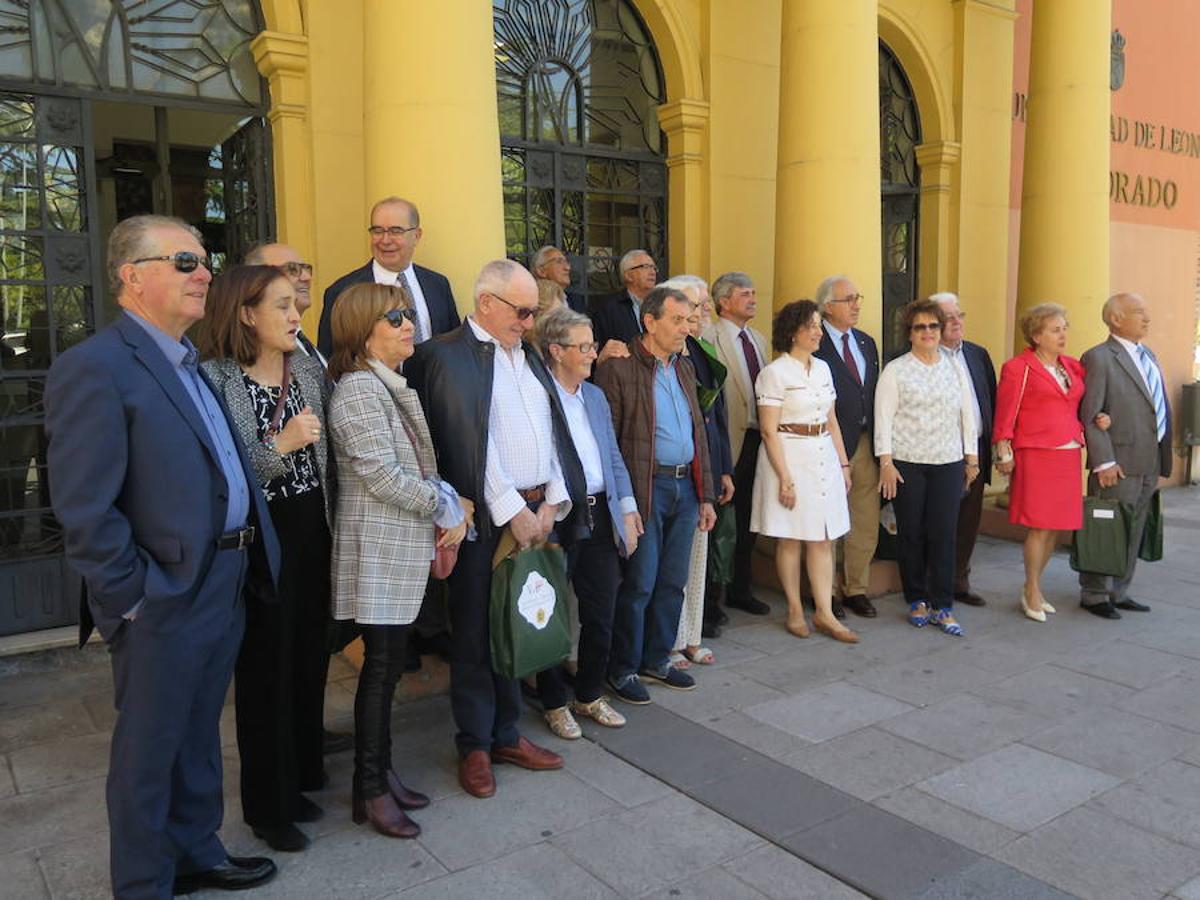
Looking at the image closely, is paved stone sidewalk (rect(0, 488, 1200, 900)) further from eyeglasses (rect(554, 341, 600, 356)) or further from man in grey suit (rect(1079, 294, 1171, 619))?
eyeglasses (rect(554, 341, 600, 356))

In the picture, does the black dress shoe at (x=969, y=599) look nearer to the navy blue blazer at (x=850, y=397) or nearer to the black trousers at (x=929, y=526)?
the black trousers at (x=929, y=526)

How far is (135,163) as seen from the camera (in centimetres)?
578

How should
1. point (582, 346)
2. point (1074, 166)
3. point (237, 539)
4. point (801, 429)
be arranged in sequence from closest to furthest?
point (237, 539), point (582, 346), point (801, 429), point (1074, 166)

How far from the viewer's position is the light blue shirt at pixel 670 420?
4332 mm

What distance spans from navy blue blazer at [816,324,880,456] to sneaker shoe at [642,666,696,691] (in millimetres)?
1783

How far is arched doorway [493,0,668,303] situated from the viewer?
22.5 feet

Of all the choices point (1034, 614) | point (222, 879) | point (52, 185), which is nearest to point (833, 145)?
point (1034, 614)

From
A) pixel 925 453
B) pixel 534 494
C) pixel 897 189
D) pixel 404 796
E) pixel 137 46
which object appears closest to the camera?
pixel 404 796

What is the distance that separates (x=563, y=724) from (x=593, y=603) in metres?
0.52

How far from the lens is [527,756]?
3.67 m

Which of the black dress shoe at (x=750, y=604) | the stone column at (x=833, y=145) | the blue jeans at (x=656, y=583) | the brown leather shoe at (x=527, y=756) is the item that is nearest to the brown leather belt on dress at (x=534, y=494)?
the blue jeans at (x=656, y=583)

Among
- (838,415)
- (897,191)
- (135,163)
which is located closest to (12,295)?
(135,163)

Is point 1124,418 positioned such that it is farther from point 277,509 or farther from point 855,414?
point 277,509

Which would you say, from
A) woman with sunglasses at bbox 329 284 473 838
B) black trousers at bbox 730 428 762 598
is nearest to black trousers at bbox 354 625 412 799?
woman with sunglasses at bbox 329 284 473 838
